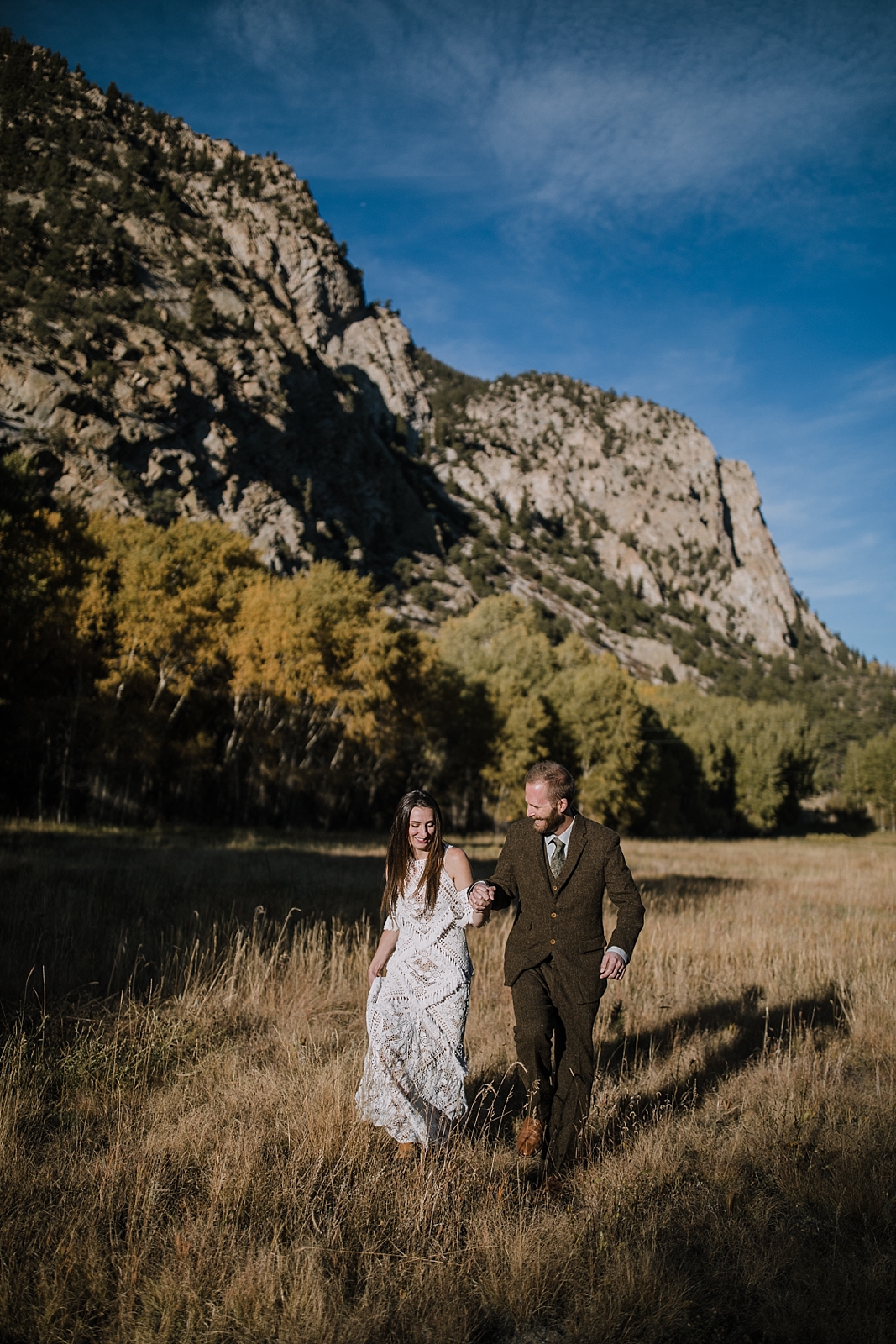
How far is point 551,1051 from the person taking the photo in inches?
167

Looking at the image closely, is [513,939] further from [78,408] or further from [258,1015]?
[78,408]

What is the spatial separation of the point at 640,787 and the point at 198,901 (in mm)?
41935

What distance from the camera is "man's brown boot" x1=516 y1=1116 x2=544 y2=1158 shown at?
412 cm

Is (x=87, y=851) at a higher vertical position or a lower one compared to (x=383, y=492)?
lower

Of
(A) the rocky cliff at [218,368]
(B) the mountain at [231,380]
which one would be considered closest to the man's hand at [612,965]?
(B) the mountain at [231,380]

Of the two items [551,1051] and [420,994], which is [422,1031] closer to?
[420,994]

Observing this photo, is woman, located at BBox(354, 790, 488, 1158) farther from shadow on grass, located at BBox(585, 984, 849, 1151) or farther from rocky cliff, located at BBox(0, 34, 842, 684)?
rocky cliff, located at BBox(0, 34, 842, 684)

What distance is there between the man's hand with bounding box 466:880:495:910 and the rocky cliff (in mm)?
75663

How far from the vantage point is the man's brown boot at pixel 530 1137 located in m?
4.12

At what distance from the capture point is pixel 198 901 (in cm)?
1138

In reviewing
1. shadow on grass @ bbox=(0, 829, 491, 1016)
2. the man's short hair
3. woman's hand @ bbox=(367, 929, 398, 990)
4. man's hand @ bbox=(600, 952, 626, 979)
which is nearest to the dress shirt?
the man's short hair

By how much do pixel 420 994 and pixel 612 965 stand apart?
3.55 ft

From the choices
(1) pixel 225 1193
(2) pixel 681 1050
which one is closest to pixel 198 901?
(2) pixel 681 1050

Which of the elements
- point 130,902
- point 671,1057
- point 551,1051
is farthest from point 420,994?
point 130,902
